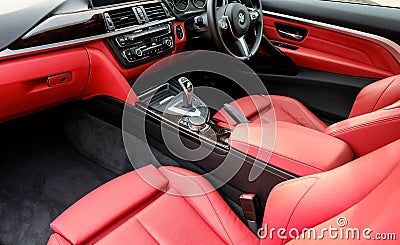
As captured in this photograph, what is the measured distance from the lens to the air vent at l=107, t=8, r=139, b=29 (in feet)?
5.06

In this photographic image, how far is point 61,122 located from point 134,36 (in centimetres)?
65

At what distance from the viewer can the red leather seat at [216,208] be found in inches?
25.9

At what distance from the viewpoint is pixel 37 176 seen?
181 centimetres

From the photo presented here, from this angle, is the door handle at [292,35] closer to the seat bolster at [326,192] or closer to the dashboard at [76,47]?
the dashboard at [76,47]

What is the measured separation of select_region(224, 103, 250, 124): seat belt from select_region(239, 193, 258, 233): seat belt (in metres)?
0.44

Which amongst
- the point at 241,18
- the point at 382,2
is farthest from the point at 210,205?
the point at 382,2

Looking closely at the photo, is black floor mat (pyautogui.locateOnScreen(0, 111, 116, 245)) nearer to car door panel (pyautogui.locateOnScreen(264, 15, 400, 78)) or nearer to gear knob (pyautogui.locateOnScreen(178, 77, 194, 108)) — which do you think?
gear knob (pyautogui.locateOnScreen(178, 77, 194, 108))

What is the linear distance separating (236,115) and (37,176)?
0.96 meters

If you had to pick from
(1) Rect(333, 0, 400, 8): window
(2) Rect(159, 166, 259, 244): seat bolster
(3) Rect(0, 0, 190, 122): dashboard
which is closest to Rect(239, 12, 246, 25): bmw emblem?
(3) Rect(0, 0, 190, 122): dashboard

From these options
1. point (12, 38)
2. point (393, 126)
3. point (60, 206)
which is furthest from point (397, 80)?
point (60, 206)

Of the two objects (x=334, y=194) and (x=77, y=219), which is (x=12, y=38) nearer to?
(x=77, y=219)

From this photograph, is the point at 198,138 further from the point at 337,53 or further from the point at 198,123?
the point at 337,53

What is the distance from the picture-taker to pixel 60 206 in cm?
167

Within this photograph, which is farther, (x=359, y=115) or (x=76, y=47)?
(x=76, y=47)
